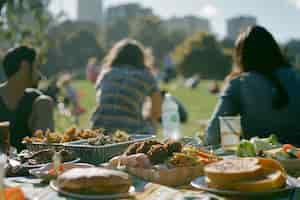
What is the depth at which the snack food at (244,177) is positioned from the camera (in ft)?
7.17

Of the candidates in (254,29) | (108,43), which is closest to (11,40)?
(254,29)

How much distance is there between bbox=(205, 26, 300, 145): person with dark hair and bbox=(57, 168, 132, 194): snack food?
2169mm

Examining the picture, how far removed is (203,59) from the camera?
75.9 m

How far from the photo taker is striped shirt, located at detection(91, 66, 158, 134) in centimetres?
578

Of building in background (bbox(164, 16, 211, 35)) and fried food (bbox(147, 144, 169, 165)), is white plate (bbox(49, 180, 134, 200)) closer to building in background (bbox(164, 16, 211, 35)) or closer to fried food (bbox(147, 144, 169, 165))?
fried food (bbox(147, 144, 169, 165))

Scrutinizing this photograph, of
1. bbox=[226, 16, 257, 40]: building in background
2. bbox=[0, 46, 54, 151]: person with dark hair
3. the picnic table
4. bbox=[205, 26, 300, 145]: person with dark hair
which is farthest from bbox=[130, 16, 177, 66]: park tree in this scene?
the picnic table

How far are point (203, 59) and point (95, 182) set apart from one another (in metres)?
74.3

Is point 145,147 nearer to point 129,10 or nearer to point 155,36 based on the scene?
point 155,36

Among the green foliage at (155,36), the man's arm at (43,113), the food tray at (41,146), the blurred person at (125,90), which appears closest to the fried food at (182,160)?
the food tray at (41,146)

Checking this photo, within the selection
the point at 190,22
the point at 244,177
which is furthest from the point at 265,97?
the point at 190,22

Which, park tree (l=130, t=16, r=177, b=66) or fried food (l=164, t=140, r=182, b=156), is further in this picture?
park tree (l=130, t=16, r=177, b=66)

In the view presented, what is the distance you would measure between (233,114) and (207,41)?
243 ft

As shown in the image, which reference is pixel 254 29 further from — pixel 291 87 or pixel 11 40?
pixel 11 40

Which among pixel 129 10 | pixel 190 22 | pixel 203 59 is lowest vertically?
pixel 203 59
